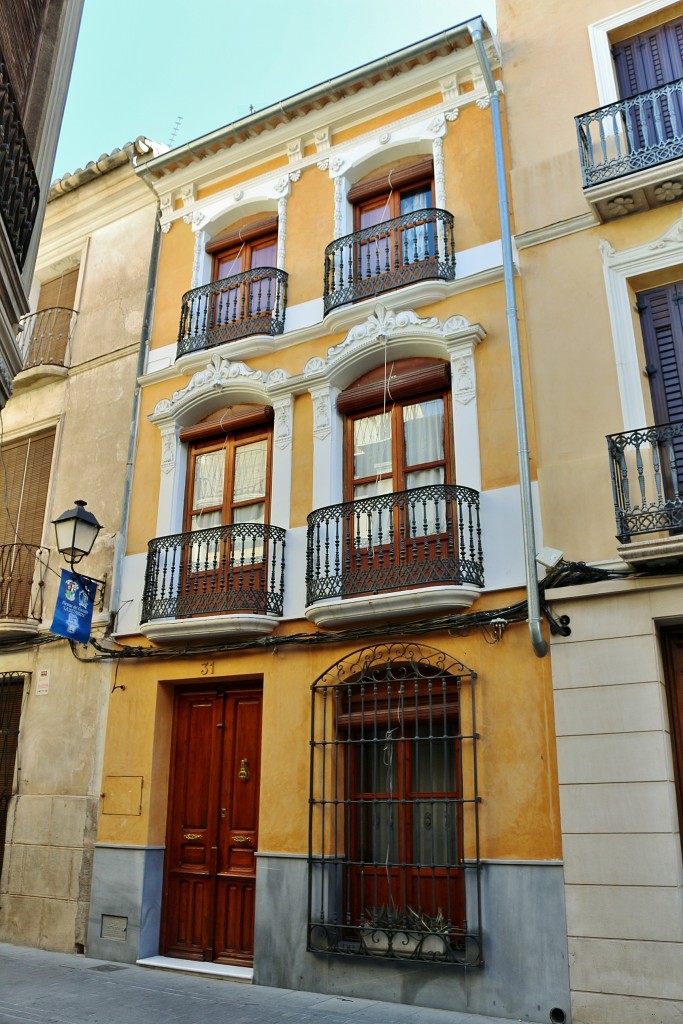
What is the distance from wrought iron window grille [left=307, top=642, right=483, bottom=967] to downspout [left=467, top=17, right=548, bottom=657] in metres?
0.92

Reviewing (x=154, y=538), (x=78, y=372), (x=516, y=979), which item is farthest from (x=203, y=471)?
(x=516, y=979)

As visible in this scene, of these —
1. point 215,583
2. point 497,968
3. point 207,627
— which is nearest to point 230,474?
point 215,583

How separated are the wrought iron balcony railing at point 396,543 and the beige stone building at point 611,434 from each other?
2.78 ft

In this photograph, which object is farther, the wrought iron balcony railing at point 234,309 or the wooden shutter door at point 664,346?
the wrought iron balcony railing at point 234,309

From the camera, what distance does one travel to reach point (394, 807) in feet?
27.7

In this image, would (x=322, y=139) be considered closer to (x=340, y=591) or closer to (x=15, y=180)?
(x=15, y=180)

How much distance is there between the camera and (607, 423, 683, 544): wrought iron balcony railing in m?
7.21

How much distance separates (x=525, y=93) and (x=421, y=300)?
2.64 m

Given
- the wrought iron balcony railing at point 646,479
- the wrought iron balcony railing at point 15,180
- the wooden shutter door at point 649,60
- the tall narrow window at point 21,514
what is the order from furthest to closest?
the tall narrow window at point 21,514 → the wooden shutter door at point 649,60 → the wrought iron balcony railing at point 646,479 → the wrought iron balcony railing at point 15,180

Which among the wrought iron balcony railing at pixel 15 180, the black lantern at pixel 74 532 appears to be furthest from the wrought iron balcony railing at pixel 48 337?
the wrought iron balcony railing at pixel 15 180

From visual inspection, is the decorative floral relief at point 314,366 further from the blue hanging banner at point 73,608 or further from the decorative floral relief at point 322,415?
the blue hanging banner at point 73,608

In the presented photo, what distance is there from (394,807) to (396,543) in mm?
2644

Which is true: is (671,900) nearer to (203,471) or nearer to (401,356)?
(401,356)

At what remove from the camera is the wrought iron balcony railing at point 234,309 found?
35.8ft
